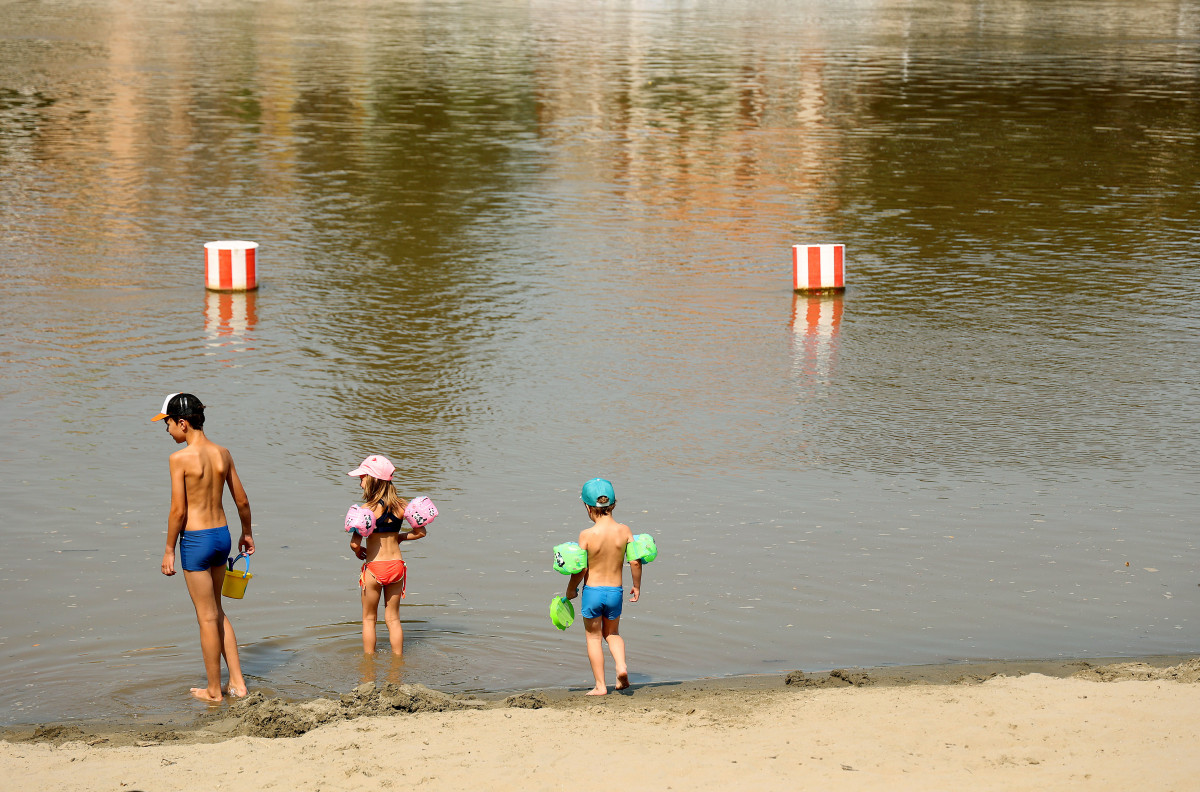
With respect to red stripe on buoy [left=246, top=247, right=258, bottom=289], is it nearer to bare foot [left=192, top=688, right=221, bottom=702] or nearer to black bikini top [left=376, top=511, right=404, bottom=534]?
black bikini top [left=376, top=511, right=404, bottom=534]

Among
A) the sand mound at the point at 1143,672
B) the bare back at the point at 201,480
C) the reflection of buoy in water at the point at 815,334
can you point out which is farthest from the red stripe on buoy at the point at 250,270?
the sand mound at the point at 1143,672

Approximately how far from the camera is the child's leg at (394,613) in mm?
7336

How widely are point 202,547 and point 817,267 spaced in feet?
31.3

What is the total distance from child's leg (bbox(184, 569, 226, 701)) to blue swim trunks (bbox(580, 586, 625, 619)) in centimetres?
178

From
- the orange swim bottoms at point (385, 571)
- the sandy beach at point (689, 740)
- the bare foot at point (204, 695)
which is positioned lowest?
the bare foot at point (204, 695)

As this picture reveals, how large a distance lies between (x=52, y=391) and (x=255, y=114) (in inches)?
716

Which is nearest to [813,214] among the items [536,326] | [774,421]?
[536,326]

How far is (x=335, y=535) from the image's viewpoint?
9000 mm

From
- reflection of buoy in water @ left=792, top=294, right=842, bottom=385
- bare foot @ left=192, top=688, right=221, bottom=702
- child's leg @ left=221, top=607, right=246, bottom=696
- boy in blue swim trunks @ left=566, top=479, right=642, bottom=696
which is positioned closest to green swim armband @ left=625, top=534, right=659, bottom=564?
boy in blue swim trunks @ left=566, top=479, right=642, bottom=696

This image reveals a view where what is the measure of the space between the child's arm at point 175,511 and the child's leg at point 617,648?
2113mm

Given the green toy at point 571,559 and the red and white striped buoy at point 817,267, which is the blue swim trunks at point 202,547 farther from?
the red and white striped buoy at point 817,267

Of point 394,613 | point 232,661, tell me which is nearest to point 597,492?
point 394,613

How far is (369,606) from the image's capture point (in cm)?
728

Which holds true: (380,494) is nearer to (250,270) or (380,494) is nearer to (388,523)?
(388,523)
